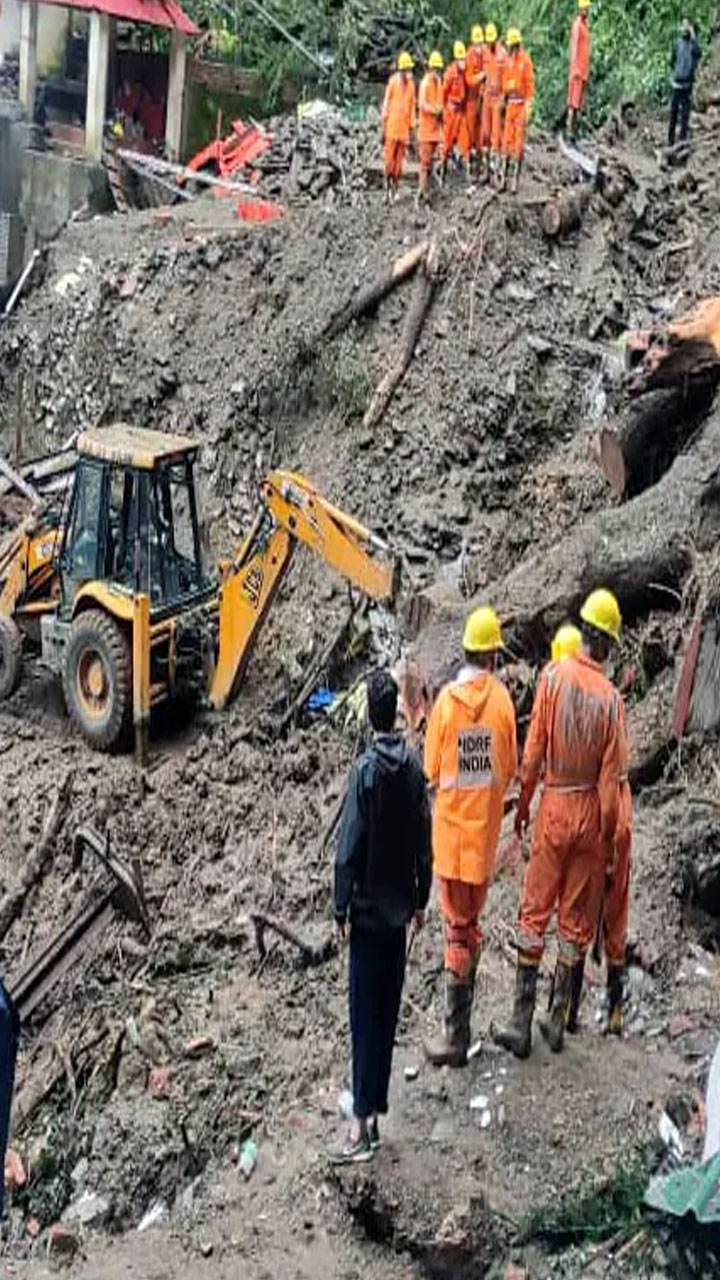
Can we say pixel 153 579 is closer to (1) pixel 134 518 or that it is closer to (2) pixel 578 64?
(1) pixel 134 518

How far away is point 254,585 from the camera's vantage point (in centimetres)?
1168

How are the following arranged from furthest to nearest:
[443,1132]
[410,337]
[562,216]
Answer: [562,216] → [410,337] → [443,1132]

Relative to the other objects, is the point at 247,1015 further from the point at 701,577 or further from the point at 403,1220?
the point at 701,577

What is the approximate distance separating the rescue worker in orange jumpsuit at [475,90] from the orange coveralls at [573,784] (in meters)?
10.2

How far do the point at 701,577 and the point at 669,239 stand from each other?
6.62 metres

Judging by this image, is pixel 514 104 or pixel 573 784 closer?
pixel 573 784

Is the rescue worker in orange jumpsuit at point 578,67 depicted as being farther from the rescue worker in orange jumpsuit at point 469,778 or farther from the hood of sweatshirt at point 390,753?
the hood of sweatshirt at point 390,753

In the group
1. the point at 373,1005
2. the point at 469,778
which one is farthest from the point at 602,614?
the point at 373,1005

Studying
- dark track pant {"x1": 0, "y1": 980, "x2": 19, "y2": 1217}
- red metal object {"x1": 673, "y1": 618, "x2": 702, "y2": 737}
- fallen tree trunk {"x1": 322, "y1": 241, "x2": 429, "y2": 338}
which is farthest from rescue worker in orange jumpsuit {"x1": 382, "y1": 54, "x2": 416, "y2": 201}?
dark track pant {"x1": 0, "y1": 980, "x2": 19, "y2": 1217}

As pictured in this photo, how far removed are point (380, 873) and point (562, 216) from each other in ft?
31.5

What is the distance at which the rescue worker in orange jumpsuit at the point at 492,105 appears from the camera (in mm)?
15461

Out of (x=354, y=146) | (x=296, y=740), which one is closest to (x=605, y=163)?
(x=354, y=146)

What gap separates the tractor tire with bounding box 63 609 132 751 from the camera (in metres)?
11.7

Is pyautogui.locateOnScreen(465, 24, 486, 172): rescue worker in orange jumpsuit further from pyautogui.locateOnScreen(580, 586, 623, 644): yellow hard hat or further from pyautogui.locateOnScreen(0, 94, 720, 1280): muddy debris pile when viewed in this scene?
pyautogui.locateOnScreen(580, 586, 623, 644): yellow hard hat
